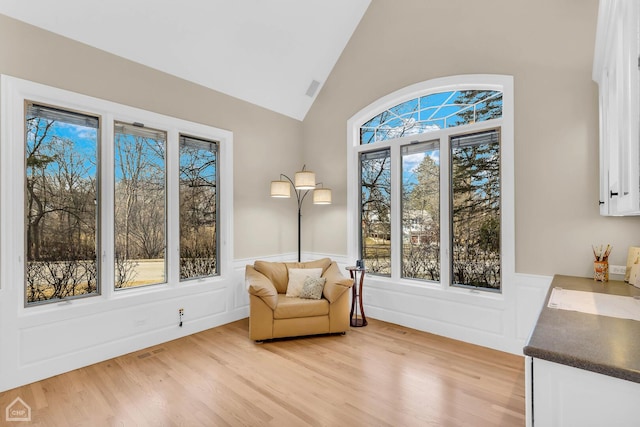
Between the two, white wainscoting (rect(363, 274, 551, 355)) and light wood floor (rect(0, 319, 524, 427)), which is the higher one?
white wainscoting (rect(363, 274, 551, 355))

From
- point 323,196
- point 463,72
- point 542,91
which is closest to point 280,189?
point 323,196

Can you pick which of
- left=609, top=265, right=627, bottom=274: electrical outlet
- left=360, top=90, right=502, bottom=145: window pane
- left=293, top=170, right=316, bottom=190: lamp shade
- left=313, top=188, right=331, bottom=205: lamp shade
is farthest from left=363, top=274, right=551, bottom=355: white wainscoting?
left=360, top=90, right=502, bottom=145: window pane

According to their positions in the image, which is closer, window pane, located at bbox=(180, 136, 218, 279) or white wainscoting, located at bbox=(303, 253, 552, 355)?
white wainscoting, located at bbox=(303, 253, 552, 355)

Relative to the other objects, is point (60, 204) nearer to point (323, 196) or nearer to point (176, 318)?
point (176, 318)

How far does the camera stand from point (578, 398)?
105cm

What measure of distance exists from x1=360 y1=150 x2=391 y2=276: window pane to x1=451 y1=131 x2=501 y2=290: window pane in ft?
2.92

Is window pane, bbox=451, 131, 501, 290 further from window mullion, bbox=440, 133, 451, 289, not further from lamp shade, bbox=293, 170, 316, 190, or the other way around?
lamp shade, bbox=293, 170, 316, 190

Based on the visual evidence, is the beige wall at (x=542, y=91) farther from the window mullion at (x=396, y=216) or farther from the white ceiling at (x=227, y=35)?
the white ceiling at (x=227, y=35)

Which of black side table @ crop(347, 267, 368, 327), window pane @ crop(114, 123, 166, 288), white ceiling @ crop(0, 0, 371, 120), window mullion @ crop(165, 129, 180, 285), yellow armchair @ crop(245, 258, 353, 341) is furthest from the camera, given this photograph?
black side table @ crop(347, 267, 368, 327)

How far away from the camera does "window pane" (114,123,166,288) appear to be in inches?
131

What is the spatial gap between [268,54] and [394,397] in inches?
162

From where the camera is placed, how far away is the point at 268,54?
409 centimetres

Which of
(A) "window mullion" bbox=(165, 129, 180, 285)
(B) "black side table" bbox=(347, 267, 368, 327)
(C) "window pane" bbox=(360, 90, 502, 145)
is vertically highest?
(C) "window pane" bbox=(360, 90, 502, 145)

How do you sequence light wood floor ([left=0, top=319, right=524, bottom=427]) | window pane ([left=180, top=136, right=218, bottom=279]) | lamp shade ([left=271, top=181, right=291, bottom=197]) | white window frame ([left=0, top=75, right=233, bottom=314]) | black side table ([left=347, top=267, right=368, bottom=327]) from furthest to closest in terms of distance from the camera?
lamp shade ([left=271, top=181, right=291, bottom=197])
black side table ([left=347, top=267, right=368, bottom=327])
window pane ([left=180, top=136, right=218, bottom=279])
white window frame ([left=0, top=75, right=233, bottom=314])
light wood floor ([left=0, top=319, right=524, bottom=427])
